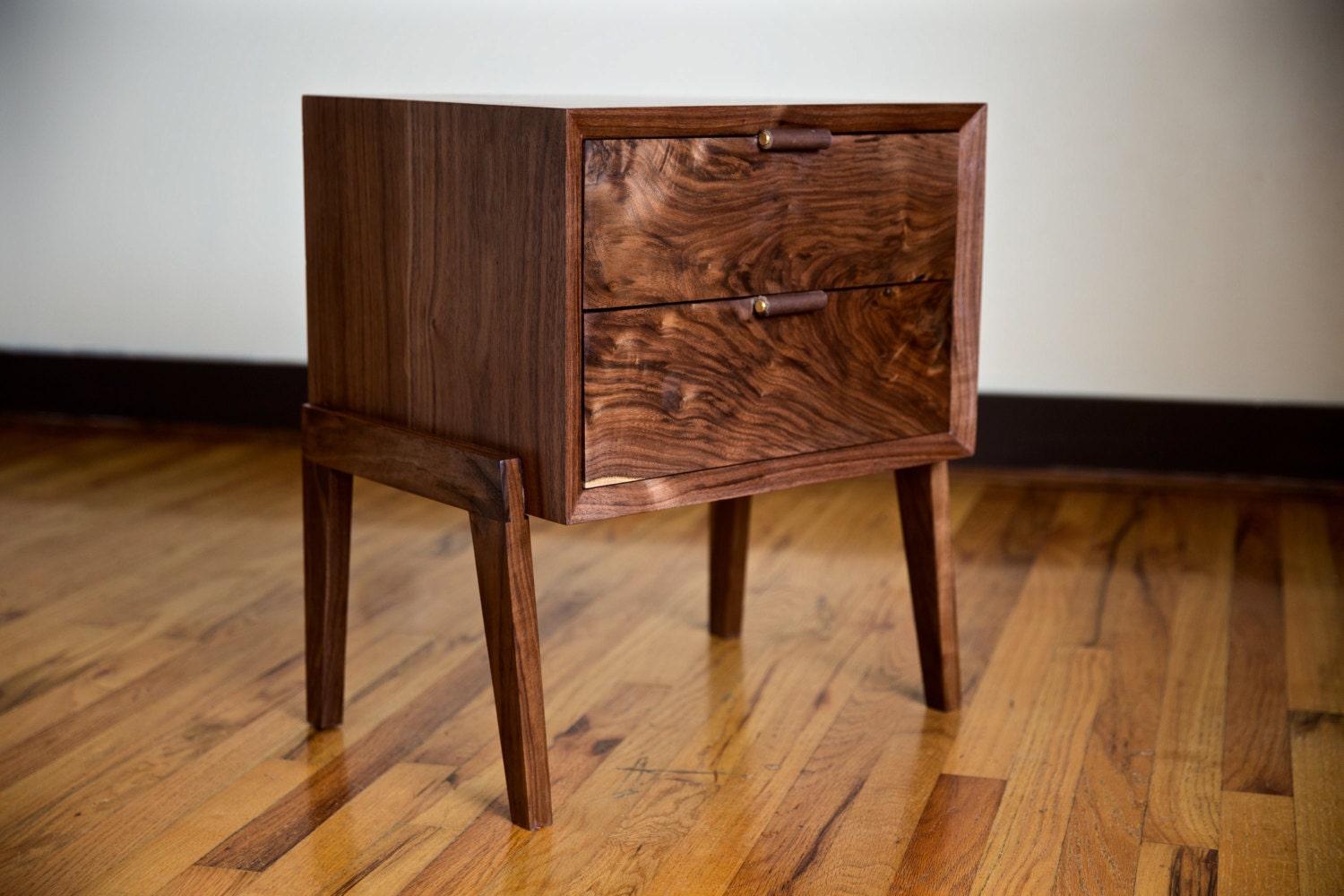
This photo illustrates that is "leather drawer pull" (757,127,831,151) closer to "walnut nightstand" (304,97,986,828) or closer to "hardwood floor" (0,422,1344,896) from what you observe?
"walnut nightstand" (304,97,986,828)

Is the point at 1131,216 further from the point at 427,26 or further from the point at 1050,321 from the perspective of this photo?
the point at 427,26

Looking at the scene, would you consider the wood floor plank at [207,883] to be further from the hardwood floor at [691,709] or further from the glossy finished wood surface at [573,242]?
the glossy finished wood surface at [573,242]

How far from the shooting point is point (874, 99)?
7.16 ft

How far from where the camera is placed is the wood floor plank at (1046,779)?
1.03 m

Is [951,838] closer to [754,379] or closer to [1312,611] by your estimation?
[754,379]

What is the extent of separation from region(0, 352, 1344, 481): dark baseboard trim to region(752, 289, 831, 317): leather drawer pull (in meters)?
1.13

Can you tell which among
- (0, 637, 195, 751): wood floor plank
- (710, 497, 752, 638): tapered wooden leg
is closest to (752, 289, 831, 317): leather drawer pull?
(710, 497, 752, 638): tapered wooden leg

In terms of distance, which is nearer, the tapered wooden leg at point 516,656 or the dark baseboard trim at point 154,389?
the tapered wooden leg at point 516,656

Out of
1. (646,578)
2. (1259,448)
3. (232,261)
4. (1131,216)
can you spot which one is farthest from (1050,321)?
(232,261)

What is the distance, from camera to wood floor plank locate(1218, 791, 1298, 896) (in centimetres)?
100

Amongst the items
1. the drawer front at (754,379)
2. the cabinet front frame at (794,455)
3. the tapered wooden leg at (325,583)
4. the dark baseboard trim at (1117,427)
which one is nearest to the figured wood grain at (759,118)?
the cabinet front frame at (794,455)

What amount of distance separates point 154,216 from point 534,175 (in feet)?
5.47

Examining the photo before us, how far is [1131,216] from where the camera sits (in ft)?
6.95

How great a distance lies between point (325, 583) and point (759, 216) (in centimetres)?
49
